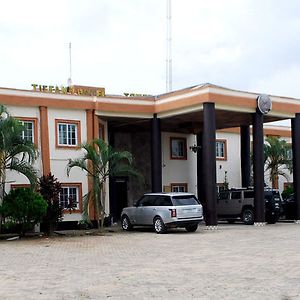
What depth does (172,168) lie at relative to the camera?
1359 inches

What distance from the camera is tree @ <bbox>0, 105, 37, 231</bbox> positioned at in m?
21.3

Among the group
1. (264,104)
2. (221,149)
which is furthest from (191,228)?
(221,149)

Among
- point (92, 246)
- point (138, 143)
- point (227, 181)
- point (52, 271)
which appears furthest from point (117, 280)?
point (227, 181)

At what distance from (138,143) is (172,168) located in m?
2.57

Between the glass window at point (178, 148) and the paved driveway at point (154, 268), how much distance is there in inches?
534

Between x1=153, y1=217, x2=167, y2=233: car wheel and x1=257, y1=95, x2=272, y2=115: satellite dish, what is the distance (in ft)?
27.1

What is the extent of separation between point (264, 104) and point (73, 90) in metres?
9.55

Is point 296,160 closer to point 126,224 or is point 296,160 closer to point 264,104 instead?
point 264,104

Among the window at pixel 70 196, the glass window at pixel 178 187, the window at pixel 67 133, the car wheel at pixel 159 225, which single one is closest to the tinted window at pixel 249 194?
the glass window at pixel 178 187

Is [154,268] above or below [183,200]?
below

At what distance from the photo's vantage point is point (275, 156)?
37.5m

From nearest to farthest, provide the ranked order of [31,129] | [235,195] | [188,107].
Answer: [31,129], [188,107], [235,195]

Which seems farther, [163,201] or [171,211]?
[163,201]

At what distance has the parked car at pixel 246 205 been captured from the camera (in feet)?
94.6
